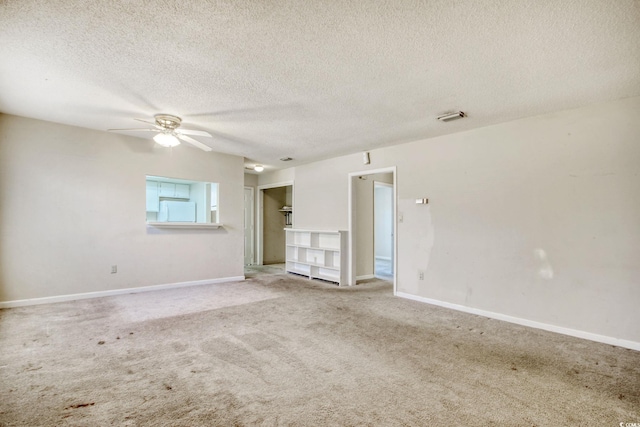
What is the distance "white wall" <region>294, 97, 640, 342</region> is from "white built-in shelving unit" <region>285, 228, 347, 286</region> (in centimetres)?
125

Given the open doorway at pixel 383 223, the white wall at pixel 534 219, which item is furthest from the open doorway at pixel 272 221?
the white wall at pixel 534 219

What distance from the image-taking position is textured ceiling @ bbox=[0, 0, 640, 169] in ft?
6.33

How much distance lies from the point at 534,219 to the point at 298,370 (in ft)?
10.5

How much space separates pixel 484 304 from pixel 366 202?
307 cm

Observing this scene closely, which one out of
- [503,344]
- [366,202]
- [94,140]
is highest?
[94,140]

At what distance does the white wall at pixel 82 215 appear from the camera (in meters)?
4.02

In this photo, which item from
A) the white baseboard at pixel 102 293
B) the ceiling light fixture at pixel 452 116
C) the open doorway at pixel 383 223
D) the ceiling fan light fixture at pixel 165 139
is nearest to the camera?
the ceiling light fixture at pixel 452 116

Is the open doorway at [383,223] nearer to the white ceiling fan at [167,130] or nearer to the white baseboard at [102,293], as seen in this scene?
the white baseboard at [102,293]

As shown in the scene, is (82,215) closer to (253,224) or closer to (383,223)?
(253,224)

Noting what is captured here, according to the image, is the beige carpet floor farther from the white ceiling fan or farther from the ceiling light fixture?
the ceiling light fixture

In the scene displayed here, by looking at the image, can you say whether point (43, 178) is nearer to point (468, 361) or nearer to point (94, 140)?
point (94, 140)

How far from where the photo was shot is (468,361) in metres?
2.54

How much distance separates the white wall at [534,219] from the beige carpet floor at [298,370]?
43 cm

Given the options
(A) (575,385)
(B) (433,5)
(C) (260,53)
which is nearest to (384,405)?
(A) (575,385)
